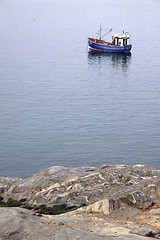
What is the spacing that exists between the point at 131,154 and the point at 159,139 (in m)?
8.37

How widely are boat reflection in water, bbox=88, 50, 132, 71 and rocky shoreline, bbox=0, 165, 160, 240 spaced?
9354 cm

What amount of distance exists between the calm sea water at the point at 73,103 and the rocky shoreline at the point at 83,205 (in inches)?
874

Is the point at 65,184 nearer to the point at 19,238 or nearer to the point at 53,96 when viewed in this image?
the point at 19,238

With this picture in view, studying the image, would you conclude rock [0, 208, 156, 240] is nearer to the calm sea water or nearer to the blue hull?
the calm sea water

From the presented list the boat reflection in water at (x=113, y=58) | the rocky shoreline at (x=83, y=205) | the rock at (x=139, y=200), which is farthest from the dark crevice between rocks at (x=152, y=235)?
the boat reflection in water at (x=113, y=58)

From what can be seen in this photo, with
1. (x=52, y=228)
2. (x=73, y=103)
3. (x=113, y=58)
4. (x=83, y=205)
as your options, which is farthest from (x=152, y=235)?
(x=113, y=58)

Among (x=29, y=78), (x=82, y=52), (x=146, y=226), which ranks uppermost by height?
(x=82, y=52)

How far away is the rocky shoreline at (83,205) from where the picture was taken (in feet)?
67.3

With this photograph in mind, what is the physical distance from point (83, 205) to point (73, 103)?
5950cm

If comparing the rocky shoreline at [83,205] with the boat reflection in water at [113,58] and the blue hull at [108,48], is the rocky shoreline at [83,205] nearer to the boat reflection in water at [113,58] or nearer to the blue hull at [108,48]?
the boat reflection in water at [113,58]

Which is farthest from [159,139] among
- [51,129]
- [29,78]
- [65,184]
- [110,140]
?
[29,78]

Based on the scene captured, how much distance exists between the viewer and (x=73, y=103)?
86.6m

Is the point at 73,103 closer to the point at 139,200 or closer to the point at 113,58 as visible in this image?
the point at 113,58

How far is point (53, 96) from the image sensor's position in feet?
299
